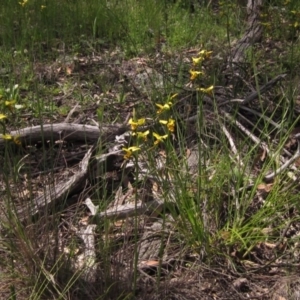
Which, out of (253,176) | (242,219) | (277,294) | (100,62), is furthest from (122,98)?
(277,294)

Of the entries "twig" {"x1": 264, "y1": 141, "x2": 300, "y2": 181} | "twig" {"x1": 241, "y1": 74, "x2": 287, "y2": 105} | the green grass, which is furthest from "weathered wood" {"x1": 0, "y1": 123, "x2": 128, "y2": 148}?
"twig" {"x1": 264, "y1": 141, "x2": 300, "y2": 181}

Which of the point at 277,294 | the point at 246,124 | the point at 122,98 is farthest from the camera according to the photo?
the point at 122,98

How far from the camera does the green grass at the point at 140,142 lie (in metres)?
2.46

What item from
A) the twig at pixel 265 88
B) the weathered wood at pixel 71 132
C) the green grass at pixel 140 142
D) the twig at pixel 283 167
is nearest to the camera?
the green grass at pixel 140 142

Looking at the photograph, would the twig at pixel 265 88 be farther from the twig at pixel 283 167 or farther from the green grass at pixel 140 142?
the twig at pixel 283 167

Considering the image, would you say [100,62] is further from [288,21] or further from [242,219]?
[242,219]

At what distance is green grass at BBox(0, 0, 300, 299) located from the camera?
8.05 feet

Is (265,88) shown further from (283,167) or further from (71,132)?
(71,132)

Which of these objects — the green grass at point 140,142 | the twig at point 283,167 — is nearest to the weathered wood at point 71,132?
the green grass at point 140,142

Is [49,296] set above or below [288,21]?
below

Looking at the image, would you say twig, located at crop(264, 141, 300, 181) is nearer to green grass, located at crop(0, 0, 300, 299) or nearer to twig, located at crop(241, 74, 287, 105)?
green grass, located at crop(0, 0, 300, 299)

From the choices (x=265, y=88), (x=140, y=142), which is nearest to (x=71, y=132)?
(x=140, y=142)

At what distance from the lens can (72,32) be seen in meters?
5.15

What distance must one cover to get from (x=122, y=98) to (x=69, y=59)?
93cm
